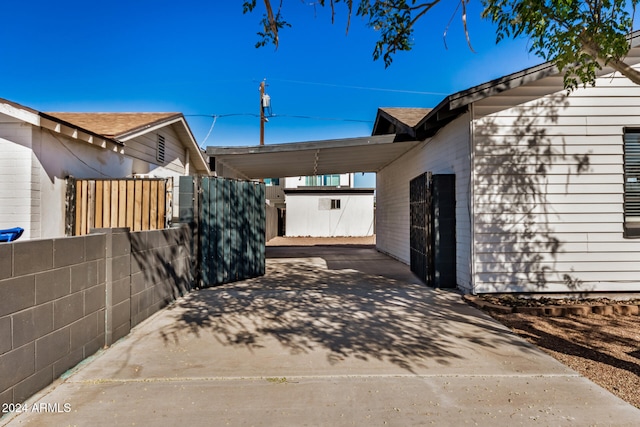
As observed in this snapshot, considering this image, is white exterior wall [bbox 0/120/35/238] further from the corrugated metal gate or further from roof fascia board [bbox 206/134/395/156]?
roof fascia board [bbox 206/134/395/156]

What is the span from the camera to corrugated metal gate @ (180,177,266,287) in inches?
266

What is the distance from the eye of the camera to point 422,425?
2.51 meters

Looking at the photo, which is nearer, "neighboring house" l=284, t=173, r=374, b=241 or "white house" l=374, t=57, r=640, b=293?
"white house" l=374, t=57, r=640, b=293

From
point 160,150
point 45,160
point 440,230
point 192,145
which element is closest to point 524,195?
point 440,230

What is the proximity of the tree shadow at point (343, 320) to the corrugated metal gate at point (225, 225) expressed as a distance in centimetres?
40

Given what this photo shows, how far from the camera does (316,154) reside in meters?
9.20

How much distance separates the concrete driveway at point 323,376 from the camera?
2615mm

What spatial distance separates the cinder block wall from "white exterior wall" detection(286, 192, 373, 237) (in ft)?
61.4

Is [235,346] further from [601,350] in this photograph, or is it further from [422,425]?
[601,350]

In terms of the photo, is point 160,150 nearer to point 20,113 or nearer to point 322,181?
point 20,113

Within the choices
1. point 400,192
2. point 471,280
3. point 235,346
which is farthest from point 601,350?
point 400,192

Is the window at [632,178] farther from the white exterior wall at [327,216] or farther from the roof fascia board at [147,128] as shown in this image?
the white exterior wall at [327,216]

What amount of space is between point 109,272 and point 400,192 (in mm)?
8796

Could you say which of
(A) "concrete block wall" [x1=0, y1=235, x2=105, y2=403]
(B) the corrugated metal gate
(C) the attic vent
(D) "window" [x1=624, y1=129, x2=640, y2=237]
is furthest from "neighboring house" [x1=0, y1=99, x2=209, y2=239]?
(D) "window" [x1=624, y1=129, x2=640, y2=237]
